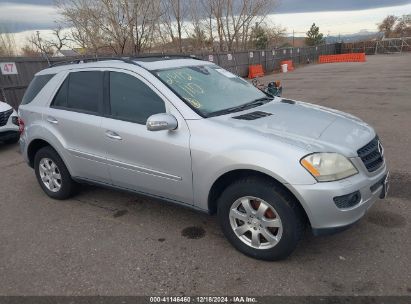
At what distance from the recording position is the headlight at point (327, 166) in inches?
104

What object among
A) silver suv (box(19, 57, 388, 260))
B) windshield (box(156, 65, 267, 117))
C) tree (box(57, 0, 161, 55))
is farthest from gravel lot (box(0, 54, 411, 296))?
tree (box(57, 0, 161, 55))

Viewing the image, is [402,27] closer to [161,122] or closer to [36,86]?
[36,86]

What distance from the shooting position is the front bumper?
262 centimetres

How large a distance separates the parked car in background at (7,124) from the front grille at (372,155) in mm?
6896

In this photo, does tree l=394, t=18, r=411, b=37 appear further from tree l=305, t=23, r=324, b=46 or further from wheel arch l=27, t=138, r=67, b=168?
wheel arch l=27, t=138, r=67, b=168

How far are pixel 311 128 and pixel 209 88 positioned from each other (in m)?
1.15

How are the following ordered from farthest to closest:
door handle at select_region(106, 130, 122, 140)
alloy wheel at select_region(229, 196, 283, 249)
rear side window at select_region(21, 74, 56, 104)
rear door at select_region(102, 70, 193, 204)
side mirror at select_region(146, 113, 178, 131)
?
1. rear side window at select_region(21, 74, 56, 104)
2. door handle at select_region(106, 130, 122, 140)
3. rear door at select_region(102, 70, 193, 204)
4. side mirror at select_region(146, 113, 178, 131)
5. alloy wheel at select_region(229, 196, 283, 249)

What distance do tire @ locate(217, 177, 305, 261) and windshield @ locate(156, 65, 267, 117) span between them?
79 centimetres

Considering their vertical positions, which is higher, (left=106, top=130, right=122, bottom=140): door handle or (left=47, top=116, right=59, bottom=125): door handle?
(left=47, top=116, right=59, bottom=125): door handle

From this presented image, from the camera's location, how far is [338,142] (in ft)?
9.43

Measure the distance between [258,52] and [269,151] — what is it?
21.7m

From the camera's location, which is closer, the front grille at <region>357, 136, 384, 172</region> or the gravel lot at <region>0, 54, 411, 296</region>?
the gravel lot at <region>0, 54, 411, 296</region>

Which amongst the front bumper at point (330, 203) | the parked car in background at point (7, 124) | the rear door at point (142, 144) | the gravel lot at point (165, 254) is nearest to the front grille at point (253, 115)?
the rear door at point (142, 144)

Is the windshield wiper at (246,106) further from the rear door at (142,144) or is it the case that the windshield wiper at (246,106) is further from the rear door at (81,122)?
the rear door at (81,122)
